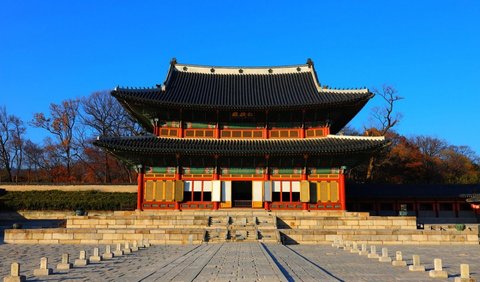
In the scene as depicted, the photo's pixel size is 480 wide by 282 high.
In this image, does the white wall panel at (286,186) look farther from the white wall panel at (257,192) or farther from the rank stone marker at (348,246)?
the rank stone marker at (348,246)

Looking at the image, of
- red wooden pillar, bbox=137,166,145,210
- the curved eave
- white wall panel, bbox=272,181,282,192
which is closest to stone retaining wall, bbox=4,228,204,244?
red wooden pillar, bbox=137,166,145,210

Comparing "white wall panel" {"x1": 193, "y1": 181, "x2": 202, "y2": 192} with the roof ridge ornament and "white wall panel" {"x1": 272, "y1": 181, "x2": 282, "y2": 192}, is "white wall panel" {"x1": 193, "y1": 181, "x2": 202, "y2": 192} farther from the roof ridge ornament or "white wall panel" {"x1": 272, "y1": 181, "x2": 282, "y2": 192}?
the roof ridge ornament

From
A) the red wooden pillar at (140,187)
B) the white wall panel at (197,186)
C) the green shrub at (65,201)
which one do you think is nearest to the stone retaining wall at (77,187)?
the green shrub at (65,201)

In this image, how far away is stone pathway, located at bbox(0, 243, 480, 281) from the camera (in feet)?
40.4

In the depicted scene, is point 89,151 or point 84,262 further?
point 89,151

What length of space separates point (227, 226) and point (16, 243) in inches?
512

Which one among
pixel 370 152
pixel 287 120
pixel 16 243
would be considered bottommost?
pixel 16 243

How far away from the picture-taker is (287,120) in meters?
35.3

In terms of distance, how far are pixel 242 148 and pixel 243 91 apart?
7.92 metres

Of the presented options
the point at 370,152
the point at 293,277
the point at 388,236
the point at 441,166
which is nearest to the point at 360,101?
the point at 370,152

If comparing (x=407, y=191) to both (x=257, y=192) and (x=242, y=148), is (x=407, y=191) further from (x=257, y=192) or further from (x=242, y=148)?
(x=242, y=148)

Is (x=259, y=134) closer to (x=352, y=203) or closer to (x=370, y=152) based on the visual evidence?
(x=370, y=152)

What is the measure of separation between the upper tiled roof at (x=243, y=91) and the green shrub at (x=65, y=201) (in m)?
16.3

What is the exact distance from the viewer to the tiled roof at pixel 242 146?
31297mm
